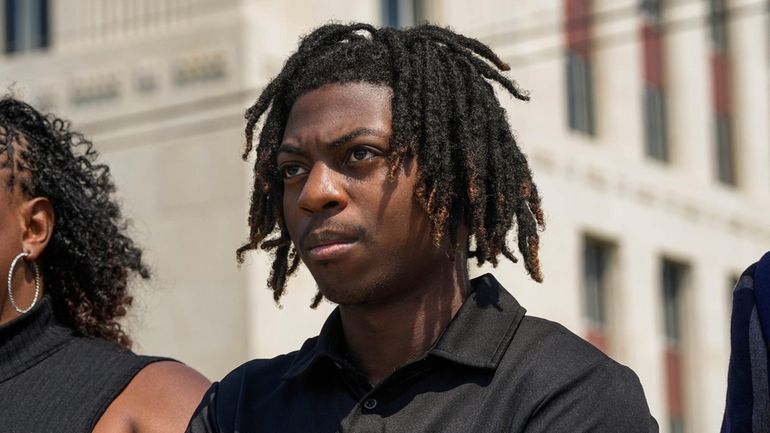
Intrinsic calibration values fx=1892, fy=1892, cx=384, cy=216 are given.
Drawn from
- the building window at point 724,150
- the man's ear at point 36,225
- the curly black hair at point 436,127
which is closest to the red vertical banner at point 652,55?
the building window at point 724,150

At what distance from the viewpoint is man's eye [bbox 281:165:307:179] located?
3.94 metres

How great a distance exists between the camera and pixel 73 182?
A: 5.09 metres

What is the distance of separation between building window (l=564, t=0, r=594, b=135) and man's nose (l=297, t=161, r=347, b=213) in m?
19.4

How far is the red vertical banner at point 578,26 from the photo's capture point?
2278 cm

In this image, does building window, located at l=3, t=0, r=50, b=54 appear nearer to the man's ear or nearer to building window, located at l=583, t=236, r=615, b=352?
building window, located at l=583, t=236, r=615, b=352

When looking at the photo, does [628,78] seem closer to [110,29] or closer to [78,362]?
[110,29]

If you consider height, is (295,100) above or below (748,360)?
above

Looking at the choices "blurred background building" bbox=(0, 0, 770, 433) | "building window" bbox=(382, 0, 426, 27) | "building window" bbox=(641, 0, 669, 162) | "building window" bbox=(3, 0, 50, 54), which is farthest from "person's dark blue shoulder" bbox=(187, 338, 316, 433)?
"building window" bbox=(641, 0, 669, 162)

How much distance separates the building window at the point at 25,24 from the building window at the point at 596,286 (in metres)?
7.39

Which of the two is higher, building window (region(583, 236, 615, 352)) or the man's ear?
the man's ear

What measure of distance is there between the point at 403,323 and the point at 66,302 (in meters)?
1.48

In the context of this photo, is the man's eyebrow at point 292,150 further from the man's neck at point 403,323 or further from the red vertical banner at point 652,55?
the red vertical banner at point 652,55

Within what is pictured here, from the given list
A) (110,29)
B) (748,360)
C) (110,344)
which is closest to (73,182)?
(110,344)

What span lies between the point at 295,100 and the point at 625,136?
2035 centimetres
